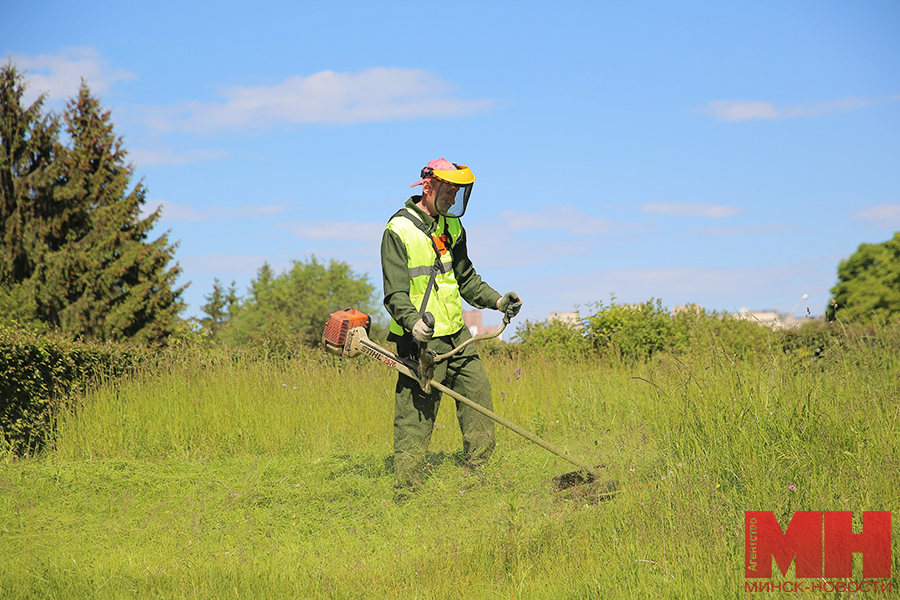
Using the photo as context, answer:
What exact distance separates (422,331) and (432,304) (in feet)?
1.97

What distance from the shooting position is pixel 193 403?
7.91 metres

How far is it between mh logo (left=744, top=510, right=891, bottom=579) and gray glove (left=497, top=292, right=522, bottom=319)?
191 centimetres

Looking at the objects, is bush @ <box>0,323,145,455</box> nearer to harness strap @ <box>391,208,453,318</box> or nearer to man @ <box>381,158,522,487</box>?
man @ <box>381,158,522,487</box>

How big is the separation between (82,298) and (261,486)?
16.4m

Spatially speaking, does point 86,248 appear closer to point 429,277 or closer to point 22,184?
point 22,184

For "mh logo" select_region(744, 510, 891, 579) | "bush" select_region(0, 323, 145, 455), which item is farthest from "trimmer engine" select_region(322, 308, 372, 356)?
"bush" select_region(0, 323, 145, 455)

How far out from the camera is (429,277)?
4.90 meters

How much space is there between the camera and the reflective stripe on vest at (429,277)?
4871mm

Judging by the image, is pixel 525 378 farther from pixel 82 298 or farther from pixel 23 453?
pixel 82 298

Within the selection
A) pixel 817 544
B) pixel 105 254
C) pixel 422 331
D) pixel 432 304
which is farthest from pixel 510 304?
pixel 105 254

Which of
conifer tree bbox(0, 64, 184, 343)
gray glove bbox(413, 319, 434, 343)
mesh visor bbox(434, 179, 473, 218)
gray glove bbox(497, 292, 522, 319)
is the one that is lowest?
gray glove bbox(413, 319, 434, 343)

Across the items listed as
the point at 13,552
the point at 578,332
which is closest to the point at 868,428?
the point at 13,552

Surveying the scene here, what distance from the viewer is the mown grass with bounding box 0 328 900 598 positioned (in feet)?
11.6

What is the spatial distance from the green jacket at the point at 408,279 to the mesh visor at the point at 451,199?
4.7 inches
